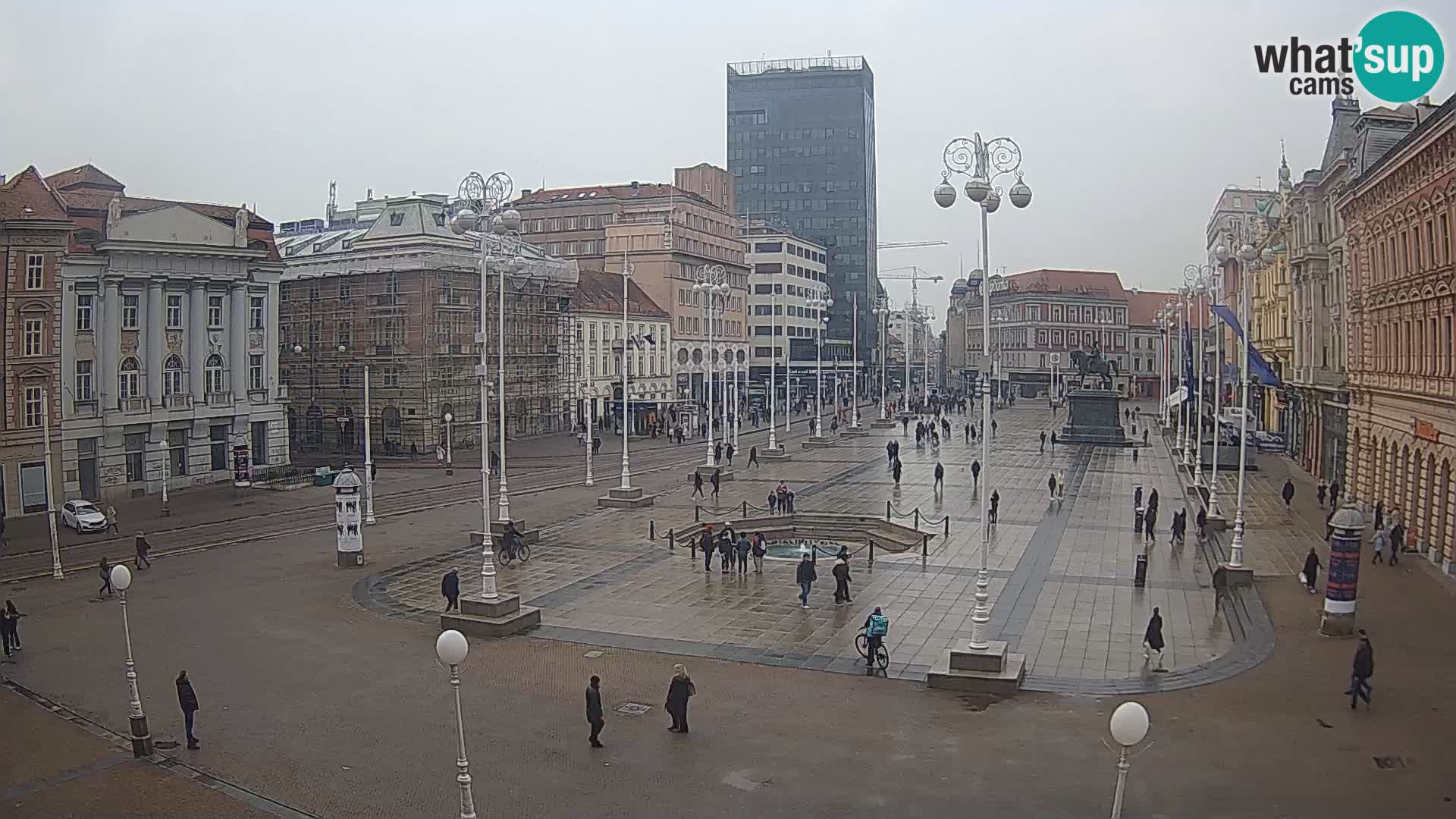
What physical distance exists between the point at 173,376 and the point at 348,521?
26010 mm

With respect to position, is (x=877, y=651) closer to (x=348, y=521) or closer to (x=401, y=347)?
(x=348, y=521)

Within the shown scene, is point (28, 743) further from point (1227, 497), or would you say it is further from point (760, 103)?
point (760, 103)

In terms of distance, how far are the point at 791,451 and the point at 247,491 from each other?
31573mm

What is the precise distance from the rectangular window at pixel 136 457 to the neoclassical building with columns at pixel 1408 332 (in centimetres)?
4916

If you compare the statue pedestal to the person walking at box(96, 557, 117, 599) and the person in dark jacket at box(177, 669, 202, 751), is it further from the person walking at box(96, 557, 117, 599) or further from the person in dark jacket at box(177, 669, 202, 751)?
the person in dark jacket at box(177, 669, 202, 751)

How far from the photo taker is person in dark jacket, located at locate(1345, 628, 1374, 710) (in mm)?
19203

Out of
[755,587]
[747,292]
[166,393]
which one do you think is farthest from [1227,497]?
[747,292]

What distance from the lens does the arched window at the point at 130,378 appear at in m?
51.4

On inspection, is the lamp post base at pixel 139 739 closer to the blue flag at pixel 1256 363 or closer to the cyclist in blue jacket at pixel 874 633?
the cyclist in blue jacket at pixel 874 633

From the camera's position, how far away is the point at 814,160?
6368 inches

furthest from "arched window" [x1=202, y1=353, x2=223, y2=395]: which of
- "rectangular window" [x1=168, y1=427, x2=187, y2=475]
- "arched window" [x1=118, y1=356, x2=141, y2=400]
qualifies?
"arched window" [x1=118, y1=356, x2=141, y2=400]

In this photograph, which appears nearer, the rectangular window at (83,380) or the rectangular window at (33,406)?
the rectangular window at (33,406)

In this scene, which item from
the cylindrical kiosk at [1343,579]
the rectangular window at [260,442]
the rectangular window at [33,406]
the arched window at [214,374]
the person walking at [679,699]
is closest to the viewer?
the person walking at [679,699]

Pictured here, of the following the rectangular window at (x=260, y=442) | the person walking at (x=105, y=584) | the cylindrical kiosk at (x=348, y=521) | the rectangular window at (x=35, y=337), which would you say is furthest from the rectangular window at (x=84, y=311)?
the cylindrical kiosk at (x=348, y=521)
